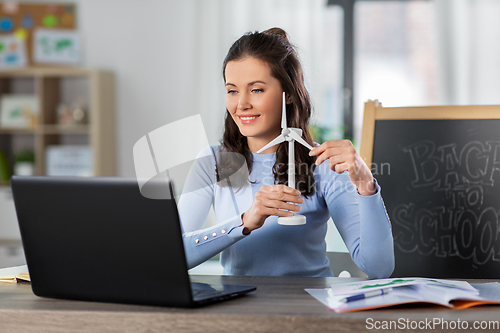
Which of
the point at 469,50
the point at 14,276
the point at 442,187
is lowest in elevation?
the point at 14,276

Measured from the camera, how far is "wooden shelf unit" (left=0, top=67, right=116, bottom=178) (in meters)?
3.63

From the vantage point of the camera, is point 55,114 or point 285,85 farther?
point 55,114

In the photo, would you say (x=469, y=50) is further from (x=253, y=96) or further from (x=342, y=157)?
(x=342, y=157)

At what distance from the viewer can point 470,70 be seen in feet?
11.4

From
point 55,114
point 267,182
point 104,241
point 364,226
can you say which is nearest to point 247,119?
point 267,182

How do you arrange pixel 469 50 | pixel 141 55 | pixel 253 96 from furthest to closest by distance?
1. pixel 141 55
2. pixel 469 50
3. pixel 253 96

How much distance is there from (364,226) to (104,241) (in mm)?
606

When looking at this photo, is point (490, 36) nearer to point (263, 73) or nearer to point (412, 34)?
point (412, 34)

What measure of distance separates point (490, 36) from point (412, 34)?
51cm

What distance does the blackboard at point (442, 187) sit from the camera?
1.62 m

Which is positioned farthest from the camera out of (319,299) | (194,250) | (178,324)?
(194,250)

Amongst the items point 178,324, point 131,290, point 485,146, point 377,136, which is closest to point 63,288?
point 131,290

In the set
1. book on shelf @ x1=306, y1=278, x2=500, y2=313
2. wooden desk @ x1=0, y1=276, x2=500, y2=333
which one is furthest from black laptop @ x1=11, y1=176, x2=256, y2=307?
book on shelf @ x1=306, y1=278, x2=500, y2=313

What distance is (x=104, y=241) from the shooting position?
85 centimetres
